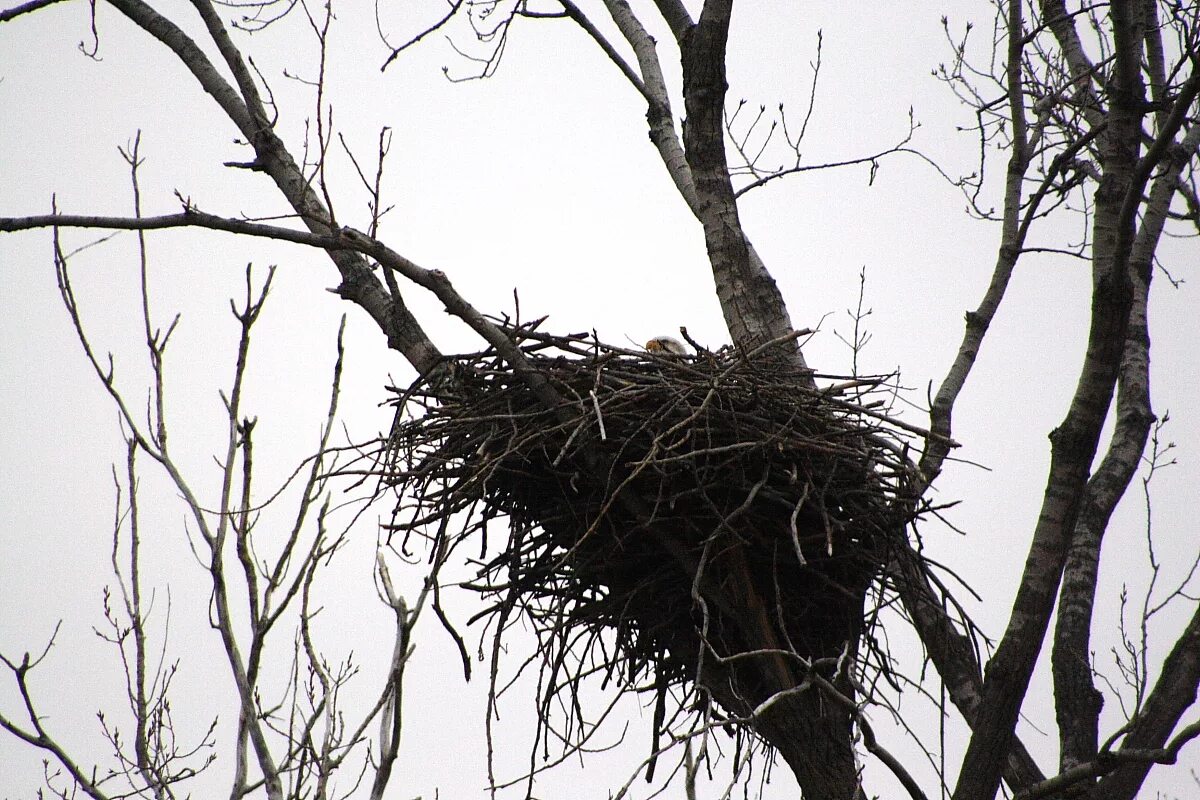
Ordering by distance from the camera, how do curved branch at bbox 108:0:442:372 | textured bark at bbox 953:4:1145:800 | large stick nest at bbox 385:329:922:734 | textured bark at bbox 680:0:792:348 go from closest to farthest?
textured bark at bbox 953:4:1145:800
large stick nest at bbox 385:329:922:734
curved branch at bbox 108:0:442:372
textured bark at bbox 680:0:792:348

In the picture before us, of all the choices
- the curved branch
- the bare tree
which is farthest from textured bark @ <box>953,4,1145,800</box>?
the curved branch

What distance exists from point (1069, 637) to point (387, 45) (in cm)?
359

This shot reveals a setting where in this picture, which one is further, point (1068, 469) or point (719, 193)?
point (719, 193)

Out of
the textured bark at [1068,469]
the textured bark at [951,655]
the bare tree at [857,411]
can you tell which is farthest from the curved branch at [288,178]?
the textured bark at [1068,469]

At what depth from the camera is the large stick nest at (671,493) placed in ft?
→ 9.41

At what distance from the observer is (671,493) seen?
2889mm

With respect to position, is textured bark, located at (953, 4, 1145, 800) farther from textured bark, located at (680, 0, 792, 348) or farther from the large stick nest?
textured bark, located at (680, 0, 792, 348)

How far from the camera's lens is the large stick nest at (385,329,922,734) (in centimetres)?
287

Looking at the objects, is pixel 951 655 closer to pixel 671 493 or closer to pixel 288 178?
pixel 671 493

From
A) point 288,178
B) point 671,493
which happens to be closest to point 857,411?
point 671,493

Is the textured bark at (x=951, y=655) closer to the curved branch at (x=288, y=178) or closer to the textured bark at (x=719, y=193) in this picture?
the textured bark at (x=719, y=193)

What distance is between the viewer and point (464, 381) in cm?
315

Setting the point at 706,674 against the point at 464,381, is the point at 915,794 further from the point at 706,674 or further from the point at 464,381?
the point at 464,381

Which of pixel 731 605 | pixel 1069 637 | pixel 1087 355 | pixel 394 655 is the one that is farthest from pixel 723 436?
pixel 1069 637
